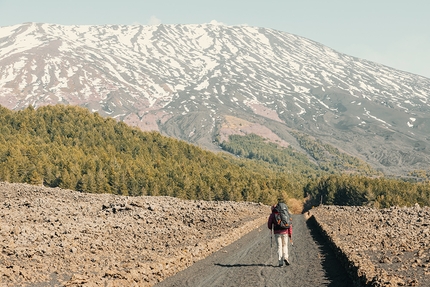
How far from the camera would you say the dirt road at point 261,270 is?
21.2 meters

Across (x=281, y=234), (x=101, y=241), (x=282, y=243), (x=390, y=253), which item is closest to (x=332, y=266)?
(x=282, y=243)

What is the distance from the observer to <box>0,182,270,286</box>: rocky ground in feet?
69.6

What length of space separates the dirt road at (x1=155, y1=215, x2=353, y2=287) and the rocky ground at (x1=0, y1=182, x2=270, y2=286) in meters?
1.08

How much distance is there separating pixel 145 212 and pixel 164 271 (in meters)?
22.4

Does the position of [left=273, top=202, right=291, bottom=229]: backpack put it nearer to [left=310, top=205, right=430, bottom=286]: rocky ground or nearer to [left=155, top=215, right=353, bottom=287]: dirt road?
[left=155, top=215, right=353, bottom=287]: dirt road

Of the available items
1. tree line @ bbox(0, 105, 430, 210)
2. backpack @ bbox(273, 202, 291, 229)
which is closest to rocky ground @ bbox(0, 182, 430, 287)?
backpack @ bbox(273, 202, 291, 229)

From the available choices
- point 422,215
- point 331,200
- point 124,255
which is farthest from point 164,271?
point 331,200

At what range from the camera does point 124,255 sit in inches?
1082

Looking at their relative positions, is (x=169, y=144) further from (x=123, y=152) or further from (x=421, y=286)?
(x=421, y=286)

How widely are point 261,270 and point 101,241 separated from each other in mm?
11143

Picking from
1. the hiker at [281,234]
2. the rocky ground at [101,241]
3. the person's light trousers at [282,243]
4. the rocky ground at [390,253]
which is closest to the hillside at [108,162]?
the rocky ground at [101,241]

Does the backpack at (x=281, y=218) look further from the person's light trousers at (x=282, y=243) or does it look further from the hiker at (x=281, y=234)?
the person's light trousers at (x=282, y=243)

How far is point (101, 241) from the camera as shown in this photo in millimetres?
30031

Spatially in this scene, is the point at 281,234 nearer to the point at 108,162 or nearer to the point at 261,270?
the point at 261,270
